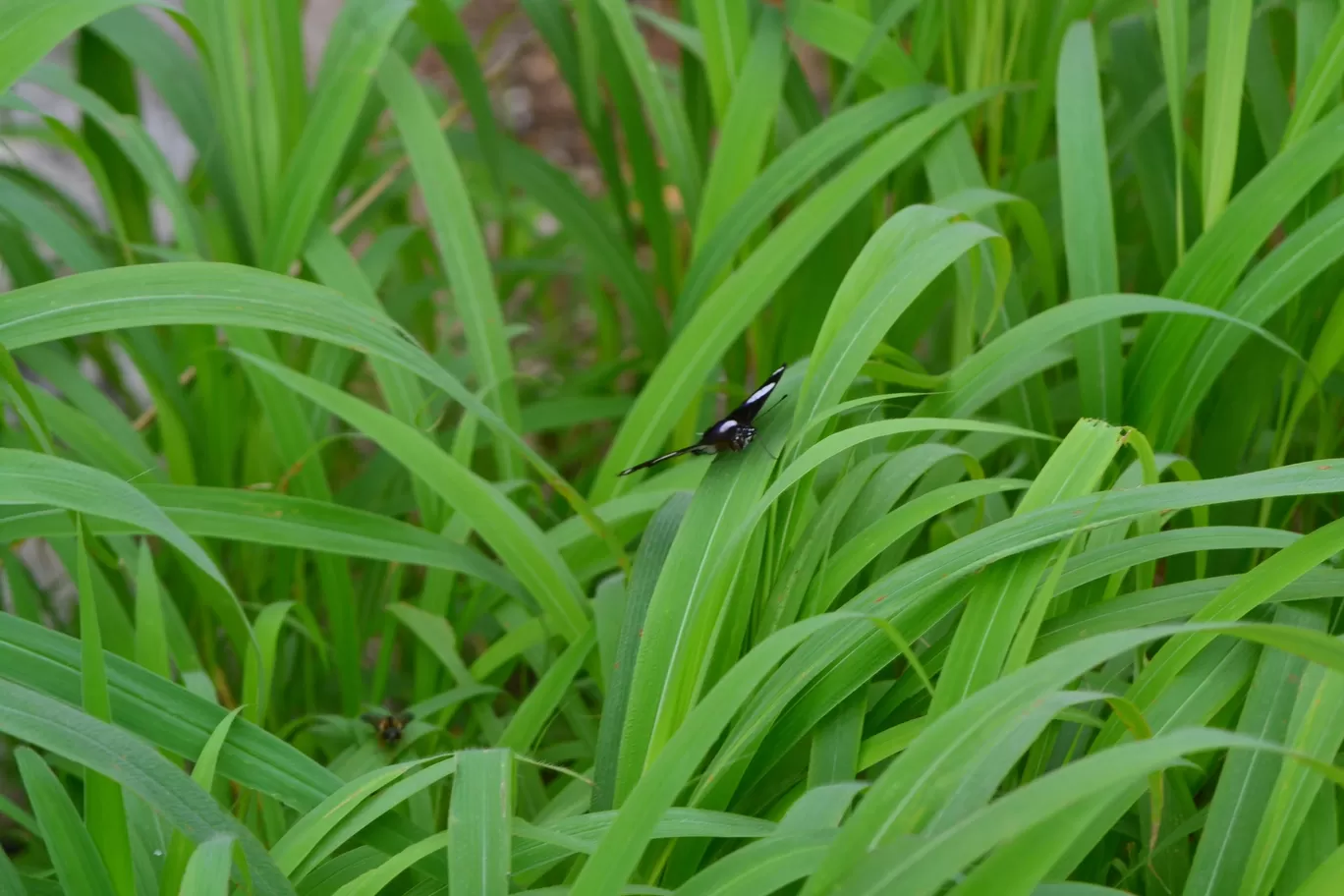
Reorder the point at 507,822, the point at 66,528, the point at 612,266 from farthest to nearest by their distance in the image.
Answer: the point at 612,266 < the point at 66,528 < the point at 507,822

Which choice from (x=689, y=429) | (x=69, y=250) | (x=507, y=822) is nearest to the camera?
(x=507, y=822)

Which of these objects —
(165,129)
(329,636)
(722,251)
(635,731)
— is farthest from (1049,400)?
(165,129)

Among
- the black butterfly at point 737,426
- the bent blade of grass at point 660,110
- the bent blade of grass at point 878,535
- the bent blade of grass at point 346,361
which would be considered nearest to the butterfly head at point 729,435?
the black butterfly at point 737,426

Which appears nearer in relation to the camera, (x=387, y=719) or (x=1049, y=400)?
(x=387, y=719)

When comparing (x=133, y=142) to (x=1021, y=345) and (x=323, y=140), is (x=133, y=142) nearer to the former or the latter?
(x=323, y=140)

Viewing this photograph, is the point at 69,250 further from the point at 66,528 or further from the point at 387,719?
the point at 387,719

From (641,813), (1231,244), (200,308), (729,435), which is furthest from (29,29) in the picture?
(1231,244)

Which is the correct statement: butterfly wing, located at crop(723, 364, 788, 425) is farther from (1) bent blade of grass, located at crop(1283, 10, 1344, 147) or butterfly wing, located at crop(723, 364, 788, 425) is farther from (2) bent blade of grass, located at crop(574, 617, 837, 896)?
(1) bent blade of grass, located at crop(1283, 10, 1344, 147)

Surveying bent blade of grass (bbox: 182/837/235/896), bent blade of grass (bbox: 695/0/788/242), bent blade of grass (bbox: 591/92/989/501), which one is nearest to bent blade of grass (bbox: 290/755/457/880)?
bent blade of grass (bbox: 182/837/235/896)
